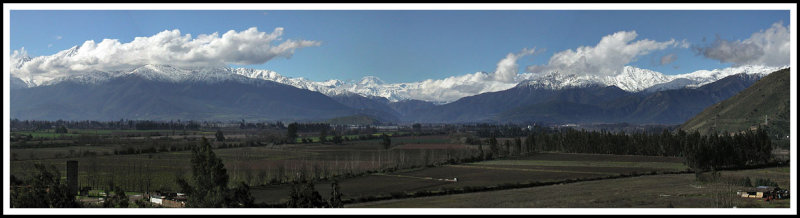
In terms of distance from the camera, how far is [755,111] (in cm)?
13588

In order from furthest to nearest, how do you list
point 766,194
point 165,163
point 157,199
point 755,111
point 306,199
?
1. point 755,111
2. point 165,163
3. point 157,199
4. point 766,194
5. point 306,199

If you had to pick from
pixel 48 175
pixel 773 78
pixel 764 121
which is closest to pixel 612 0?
pixel 48 175

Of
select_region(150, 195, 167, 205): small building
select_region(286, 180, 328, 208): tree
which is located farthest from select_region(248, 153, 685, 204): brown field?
select_region(286, 180, 328, 208): tree

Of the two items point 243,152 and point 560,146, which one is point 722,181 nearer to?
point 560,146

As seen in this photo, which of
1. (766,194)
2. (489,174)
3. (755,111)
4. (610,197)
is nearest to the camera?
(766,194)

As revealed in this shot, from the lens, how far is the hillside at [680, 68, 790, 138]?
12269cm

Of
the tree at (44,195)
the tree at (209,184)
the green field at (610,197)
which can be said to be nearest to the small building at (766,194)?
the green field at (610,197)

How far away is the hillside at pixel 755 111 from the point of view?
403 feet

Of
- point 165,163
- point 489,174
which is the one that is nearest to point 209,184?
point 489,174

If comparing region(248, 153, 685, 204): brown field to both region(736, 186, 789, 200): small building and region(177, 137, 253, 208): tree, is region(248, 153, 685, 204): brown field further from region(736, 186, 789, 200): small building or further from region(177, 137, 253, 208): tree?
region(736, 186, 789, 200): small building

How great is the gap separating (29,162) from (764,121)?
412 ft

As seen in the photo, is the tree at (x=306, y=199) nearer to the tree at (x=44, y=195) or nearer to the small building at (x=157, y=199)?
the tree at (x=44, y=195)

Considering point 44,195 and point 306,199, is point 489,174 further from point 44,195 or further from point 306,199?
point 44,195

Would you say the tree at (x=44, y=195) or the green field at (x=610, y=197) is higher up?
the tree at (x=44, y=195)
